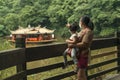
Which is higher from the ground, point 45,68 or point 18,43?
point 18,43

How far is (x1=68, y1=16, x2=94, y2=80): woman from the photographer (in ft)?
20.6

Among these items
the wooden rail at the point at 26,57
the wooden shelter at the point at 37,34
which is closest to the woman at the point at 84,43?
the wooden rail at the point at 26,57

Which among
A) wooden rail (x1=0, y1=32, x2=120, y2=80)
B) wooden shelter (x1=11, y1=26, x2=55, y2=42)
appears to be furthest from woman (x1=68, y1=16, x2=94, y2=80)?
wooden shelter (x1=11, y1=26, x2=55, y2=42)

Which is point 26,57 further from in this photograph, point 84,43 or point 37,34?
point 37,34

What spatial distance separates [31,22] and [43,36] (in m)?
9.89

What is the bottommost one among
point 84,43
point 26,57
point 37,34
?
point 37,34

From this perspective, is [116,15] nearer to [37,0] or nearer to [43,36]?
[43,36]

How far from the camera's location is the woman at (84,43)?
6275 millimetres

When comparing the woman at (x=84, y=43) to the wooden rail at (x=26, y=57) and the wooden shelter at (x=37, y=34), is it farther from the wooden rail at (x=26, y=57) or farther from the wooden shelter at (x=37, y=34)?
the wooden shelter at (x=37, y=34)

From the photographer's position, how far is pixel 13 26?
6781 cm

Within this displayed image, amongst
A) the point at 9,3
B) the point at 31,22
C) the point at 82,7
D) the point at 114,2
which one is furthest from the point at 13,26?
the point at 114,2

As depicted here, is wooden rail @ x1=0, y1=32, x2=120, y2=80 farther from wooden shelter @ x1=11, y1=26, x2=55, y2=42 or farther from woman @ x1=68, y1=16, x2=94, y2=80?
wooden shelter @ x1=11, y1=26, x2=55, y2=42

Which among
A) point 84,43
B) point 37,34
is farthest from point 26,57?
point 37,34

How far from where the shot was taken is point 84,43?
625 cm
